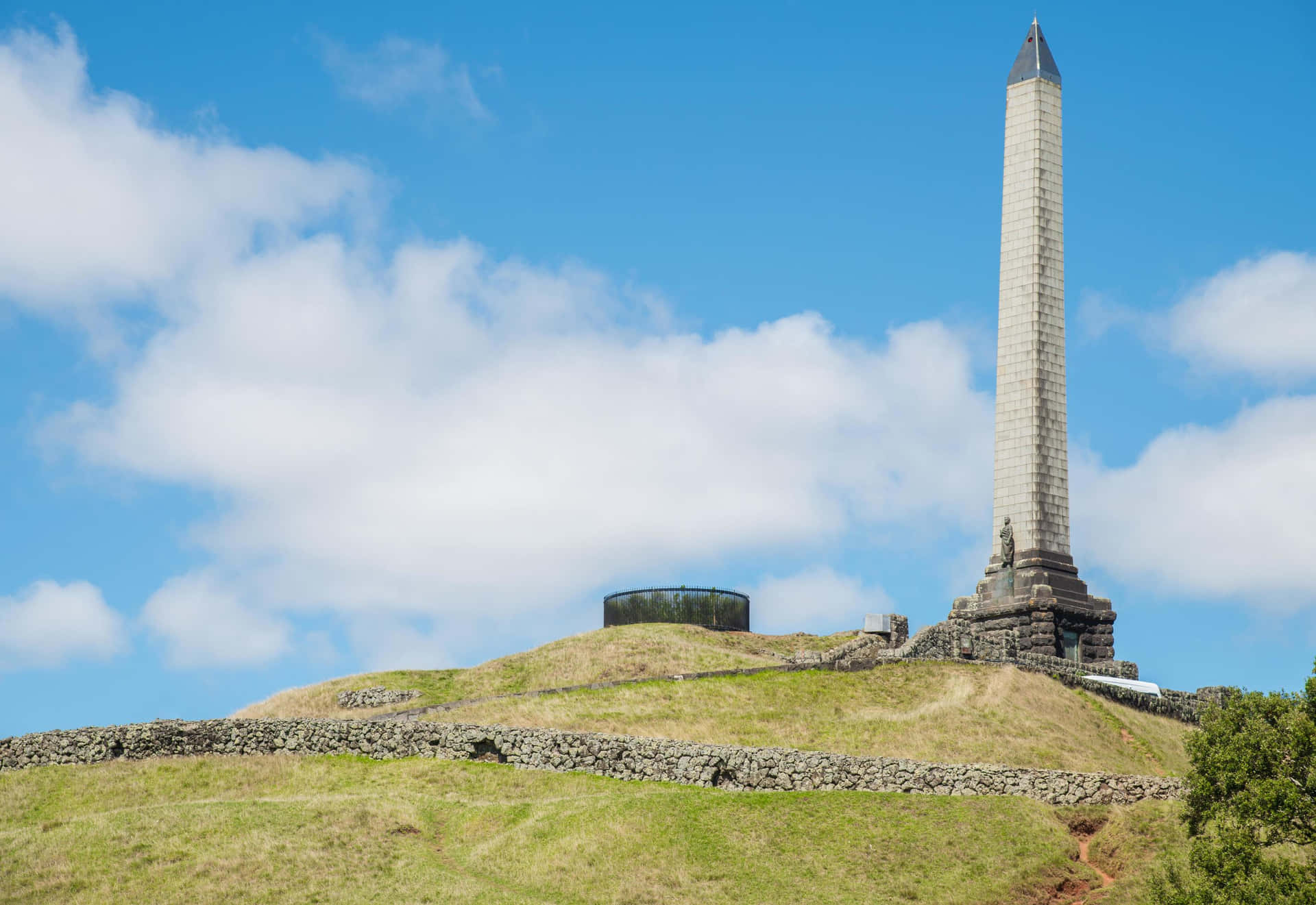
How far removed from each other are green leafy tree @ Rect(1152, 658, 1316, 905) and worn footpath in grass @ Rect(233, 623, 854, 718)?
2273 cm

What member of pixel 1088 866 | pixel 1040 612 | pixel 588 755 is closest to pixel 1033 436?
pixel 1040 612

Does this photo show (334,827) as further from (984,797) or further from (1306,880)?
(1306,880)

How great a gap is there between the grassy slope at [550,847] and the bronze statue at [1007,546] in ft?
86.2

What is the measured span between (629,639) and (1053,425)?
20.9 metres

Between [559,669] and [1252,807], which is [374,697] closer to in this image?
[559,669]

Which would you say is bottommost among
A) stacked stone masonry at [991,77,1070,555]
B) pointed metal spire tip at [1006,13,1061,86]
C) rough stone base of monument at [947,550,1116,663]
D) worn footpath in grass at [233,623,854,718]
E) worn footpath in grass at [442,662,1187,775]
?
worn footpath in grass at [442,662,1187,775]

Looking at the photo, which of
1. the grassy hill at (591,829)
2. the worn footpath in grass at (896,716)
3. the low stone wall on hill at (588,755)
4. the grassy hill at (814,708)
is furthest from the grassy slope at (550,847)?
the grassy hill at (814,708)

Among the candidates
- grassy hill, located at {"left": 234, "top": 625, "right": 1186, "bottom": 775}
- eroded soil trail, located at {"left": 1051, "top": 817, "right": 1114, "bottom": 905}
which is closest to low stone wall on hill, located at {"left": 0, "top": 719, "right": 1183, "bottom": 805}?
eroded soil trail, located at {"left": 1051, "top": 817, "right": 1114, "bottom": 905}

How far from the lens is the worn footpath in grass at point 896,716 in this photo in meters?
42.9

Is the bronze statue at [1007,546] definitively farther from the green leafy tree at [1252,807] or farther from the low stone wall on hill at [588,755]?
the green leafy tree at [1252,807]

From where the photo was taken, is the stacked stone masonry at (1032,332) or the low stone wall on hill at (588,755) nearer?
the low stone wall on hill at (588,755)

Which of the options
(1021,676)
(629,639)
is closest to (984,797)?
(1021,676)

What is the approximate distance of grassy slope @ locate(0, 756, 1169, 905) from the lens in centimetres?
3047

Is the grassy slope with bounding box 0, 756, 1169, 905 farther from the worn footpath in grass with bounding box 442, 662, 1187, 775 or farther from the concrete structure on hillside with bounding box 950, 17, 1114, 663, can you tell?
the concrete structure on hillside with bounding box 950, 17, 1114, 663
